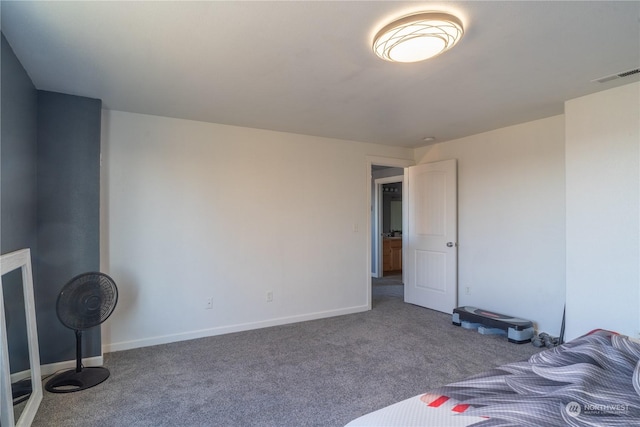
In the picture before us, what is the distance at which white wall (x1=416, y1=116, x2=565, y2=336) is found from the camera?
349cm

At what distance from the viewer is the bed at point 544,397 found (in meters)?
1.04

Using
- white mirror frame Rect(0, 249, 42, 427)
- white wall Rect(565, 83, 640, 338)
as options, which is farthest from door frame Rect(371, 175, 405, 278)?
white mirror frame Rect(0, 249, 42, 427)

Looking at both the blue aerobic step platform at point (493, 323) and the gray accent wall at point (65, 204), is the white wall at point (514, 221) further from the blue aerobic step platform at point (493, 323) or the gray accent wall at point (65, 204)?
the gray accent wall at point (65, 204)

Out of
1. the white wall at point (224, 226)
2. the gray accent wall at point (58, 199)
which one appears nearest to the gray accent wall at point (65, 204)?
the gray accent wall at point (58, 199)

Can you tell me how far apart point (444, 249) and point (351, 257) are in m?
1.25

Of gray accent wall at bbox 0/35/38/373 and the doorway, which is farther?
the doorway

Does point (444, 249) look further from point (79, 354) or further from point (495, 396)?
point (79, 354)

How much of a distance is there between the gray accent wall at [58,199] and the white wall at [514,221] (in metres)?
4.10

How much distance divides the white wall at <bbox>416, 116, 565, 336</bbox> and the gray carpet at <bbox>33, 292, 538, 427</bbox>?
57 cm

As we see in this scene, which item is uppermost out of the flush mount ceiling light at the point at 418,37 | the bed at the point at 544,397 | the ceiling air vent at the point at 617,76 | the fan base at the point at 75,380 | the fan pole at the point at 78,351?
the ceiling air vent at the point at 617,76

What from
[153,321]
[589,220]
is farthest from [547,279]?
[153,321]

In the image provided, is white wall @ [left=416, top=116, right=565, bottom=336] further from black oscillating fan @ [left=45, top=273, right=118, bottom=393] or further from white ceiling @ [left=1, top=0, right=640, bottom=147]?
black oscillating fan @ [left=45, top=273, right=118, bottom=393]

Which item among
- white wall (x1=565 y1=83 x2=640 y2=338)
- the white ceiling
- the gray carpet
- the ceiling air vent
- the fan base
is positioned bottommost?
the gray carpet

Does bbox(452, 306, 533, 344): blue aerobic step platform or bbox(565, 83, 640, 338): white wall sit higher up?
bbox(565, 83, 640, 338): white wall
